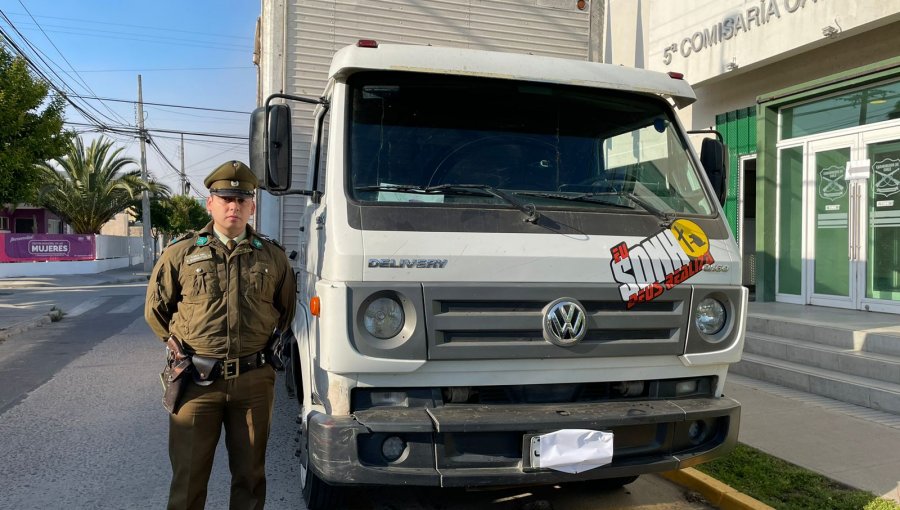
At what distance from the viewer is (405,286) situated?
9.77 ft

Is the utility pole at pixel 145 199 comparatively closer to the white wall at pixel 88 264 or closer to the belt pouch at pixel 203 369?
the white wall at pixel 88 264

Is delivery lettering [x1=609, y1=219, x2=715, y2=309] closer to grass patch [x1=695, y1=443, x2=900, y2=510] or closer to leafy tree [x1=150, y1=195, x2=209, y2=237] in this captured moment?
grass patch [x1=695, y1=443, x2=900, y2=510]

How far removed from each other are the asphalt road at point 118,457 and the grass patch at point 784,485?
0.34 metres

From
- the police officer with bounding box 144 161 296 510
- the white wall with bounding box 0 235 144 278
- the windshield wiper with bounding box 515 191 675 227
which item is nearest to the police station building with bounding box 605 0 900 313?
the windshield wiper with bounding box 515 191 675 227

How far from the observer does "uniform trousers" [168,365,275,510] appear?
3.10 meters

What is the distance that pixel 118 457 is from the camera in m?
4.94

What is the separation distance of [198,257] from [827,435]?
473 cm

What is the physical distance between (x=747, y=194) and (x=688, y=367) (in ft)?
28.9

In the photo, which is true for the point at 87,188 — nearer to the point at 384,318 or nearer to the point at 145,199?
the point at 145,199

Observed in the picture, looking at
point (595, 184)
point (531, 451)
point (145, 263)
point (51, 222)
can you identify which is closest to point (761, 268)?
point (595, 184)

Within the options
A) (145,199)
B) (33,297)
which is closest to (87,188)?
(145,199)

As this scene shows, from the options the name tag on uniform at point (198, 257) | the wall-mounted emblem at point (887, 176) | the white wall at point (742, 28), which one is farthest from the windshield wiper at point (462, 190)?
the wall-mounted emblem at point (887, 176)

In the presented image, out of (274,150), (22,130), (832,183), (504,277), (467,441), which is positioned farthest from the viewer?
(22,130)

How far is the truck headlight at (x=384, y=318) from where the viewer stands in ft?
9.81
